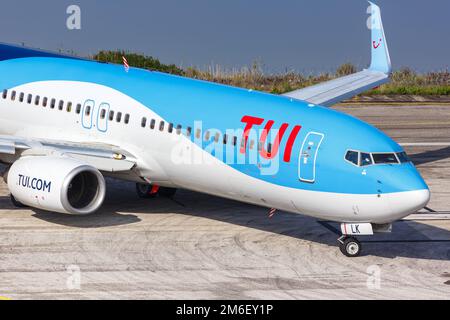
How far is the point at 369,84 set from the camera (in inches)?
1387

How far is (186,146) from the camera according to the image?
24.0m

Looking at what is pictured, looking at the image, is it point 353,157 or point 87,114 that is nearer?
point 353,157

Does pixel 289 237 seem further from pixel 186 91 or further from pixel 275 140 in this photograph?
pixel 186 91

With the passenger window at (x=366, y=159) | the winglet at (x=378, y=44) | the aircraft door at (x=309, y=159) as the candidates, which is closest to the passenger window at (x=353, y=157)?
the passenger window at (x=366, y=159)

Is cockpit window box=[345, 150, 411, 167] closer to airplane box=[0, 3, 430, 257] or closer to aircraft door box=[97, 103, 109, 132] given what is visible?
airplane box=[0, 3, 430, 257]

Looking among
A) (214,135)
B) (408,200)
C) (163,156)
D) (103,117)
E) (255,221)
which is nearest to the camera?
Answer: (408,200)

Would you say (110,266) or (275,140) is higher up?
(275,140)

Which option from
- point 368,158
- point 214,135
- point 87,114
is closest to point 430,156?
point 214,135

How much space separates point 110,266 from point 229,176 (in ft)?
13.1

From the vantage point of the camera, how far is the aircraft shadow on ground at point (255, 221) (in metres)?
23.2

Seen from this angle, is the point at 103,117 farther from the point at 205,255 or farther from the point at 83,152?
the point at 205,255

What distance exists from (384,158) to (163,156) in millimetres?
6447

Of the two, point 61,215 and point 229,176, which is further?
point 61,215
